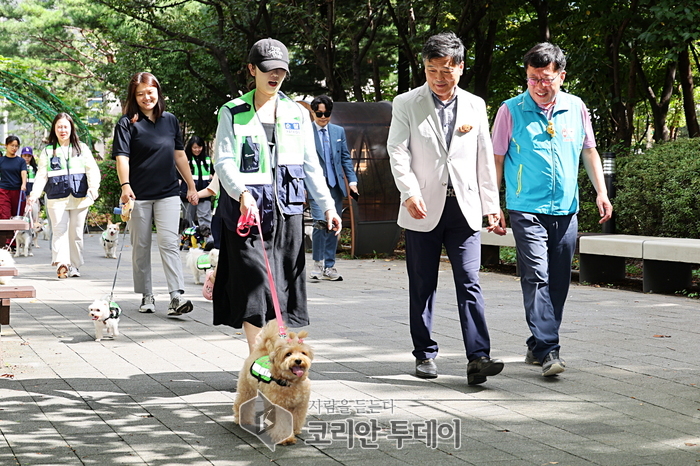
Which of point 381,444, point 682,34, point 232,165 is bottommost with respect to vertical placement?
point 381,444

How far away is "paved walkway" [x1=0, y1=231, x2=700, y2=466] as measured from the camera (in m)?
4.10

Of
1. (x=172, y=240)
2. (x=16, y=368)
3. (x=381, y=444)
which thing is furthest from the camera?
(x=172, y=240)

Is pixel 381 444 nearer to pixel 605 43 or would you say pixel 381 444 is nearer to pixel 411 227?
pixel 411 227

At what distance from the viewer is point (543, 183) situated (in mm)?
5727

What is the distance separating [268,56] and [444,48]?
111cm

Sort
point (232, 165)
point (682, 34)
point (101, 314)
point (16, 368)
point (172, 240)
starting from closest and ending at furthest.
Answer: point (232, 165)
point (16, 368)
point (101, 314)
point (172, 240)
point (682, 34)

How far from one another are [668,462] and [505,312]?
4687 mm

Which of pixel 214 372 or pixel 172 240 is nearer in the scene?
pixel 214 372

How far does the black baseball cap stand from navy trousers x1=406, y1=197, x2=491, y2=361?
1351 mm

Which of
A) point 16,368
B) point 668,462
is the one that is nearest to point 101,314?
point 16,368

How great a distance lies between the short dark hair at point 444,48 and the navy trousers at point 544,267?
1131 millimetres

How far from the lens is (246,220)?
468 centimetres

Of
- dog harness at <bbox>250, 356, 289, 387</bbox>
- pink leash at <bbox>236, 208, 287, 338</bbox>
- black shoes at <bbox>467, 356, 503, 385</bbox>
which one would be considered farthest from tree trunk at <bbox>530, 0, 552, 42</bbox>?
dog harness at <bbox>250, 356, 289, 387</bbox>

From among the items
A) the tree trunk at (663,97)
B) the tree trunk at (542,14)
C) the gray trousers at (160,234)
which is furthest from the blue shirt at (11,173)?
the tree trunk at (663,97)
